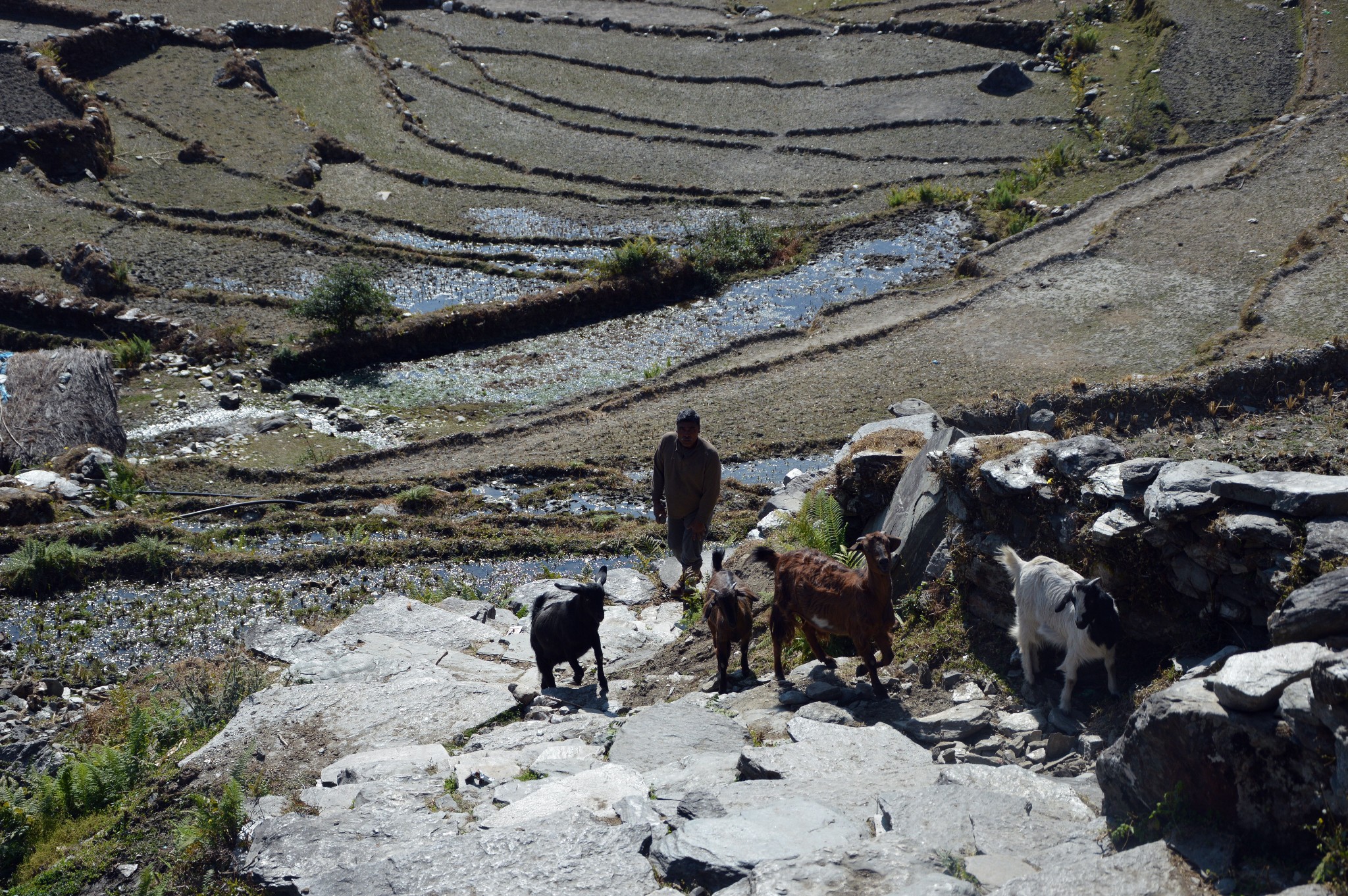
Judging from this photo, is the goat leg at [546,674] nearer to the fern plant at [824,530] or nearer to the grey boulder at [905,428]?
the fern plant at [824,530]

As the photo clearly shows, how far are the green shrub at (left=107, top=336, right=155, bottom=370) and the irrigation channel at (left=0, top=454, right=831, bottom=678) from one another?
6.99 m

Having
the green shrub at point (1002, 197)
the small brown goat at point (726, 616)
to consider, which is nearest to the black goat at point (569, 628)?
the small brown goat at point (726, 616)

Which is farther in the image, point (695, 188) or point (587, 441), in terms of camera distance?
point (695, 188)

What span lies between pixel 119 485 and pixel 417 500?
14.7ft

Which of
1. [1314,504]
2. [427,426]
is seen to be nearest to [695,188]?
[427,426]

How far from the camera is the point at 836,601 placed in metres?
8.20

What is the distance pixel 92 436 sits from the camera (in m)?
16.6

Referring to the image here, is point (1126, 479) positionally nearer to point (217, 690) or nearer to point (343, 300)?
point (217, 690)

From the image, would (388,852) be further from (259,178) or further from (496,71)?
(496,71)

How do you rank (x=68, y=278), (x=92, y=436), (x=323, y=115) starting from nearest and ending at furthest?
(x=92, y=436)
(x=68, y=278)
(x=323, y=115)

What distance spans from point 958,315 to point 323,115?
23.5 meters

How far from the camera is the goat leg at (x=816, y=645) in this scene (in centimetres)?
870

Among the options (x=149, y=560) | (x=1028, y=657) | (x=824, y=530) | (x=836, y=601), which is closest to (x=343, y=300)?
(x=149, y=560)

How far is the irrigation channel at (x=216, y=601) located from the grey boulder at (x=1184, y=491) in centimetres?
748
